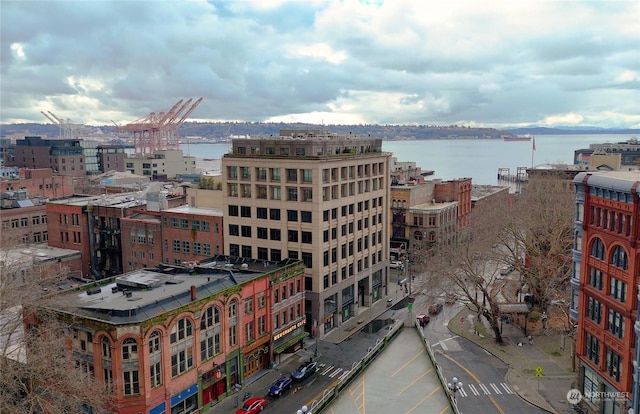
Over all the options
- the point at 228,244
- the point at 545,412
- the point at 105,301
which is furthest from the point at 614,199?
the point at 228,244

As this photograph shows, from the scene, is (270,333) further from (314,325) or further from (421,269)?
(421,269)

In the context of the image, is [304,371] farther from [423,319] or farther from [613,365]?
[613,365]

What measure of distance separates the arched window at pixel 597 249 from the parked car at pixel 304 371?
29114mm

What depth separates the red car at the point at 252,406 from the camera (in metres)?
48.7

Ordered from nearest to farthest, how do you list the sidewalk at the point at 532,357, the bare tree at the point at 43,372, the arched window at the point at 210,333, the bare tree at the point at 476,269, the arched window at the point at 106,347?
the bare tree at the point at 43,372 < the arched window at the point at 106,347 < the arched window at the point at 210,333 < the sidewalk at the point at 532,357 < the bare tree at the point at 476,269

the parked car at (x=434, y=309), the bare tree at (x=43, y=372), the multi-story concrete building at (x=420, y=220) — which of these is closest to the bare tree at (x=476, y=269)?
the parked car at (x=434, y=309)

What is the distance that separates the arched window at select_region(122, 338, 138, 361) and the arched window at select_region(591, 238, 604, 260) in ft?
125

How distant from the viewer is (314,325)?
224 feet

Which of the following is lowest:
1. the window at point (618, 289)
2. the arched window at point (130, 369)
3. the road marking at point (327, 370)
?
the road marking at point (327, 370)

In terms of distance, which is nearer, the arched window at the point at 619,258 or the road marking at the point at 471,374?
the arched window at the point at 619,258

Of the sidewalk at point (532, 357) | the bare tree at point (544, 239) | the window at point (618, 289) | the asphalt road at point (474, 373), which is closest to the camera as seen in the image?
the window at point (618, 289)

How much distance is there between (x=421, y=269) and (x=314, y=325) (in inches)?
1426

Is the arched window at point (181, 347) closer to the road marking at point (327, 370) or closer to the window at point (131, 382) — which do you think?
the window at point (131, 382)

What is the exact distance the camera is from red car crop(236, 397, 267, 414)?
4866 cm
